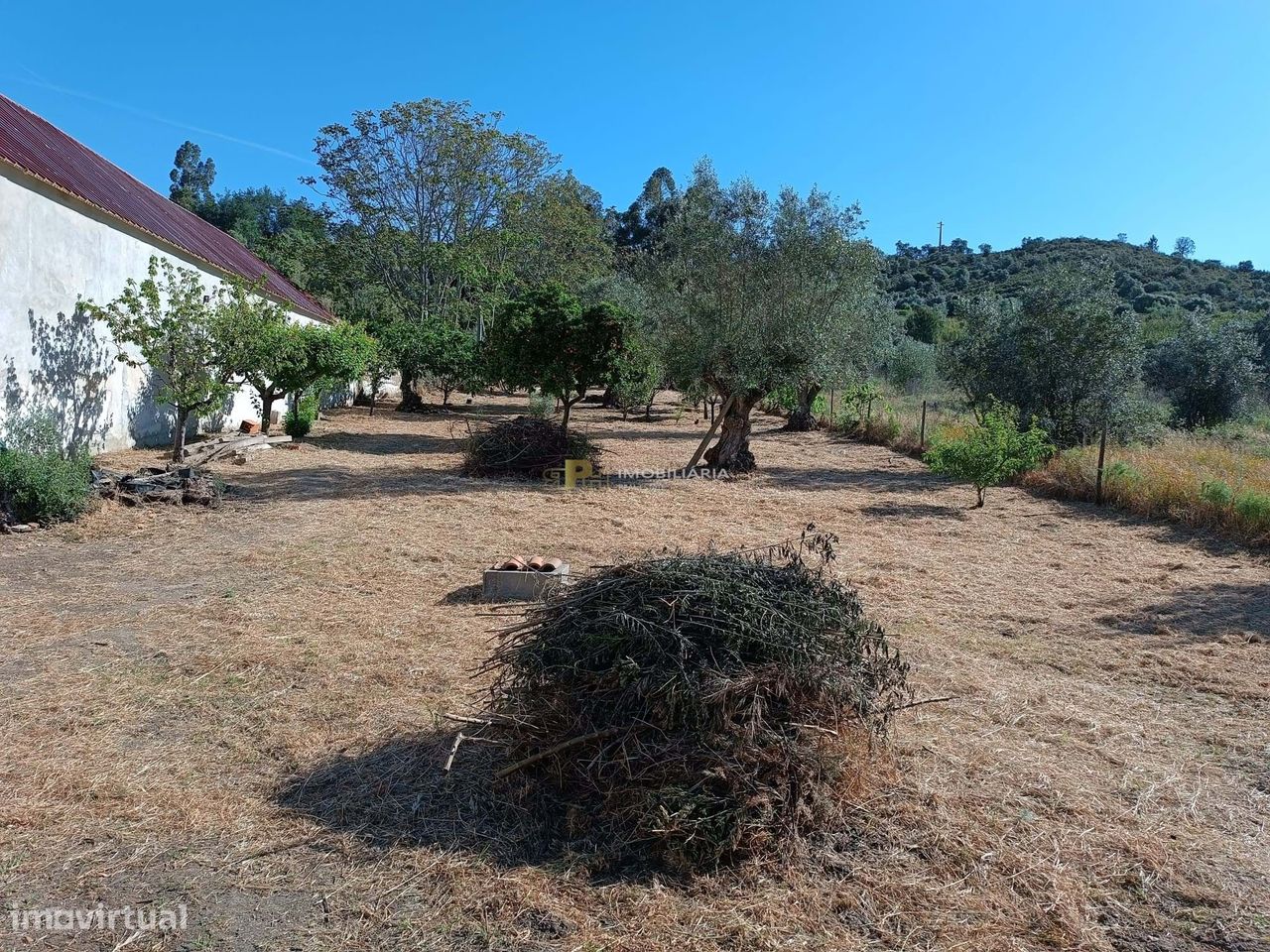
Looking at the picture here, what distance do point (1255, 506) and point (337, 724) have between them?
34.2 ft

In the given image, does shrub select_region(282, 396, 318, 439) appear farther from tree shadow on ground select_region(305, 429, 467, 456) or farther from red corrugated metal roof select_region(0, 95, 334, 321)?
red corrugated metal roof select_region(0, 95, 334, 321)

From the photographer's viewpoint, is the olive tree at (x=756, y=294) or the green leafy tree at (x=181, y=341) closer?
the green leafy tree at (x=181, y=341)

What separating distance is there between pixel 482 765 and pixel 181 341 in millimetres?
11174

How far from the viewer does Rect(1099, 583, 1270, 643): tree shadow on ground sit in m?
6.47

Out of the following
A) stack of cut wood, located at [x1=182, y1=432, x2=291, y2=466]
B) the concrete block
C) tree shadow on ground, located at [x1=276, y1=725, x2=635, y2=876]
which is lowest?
tree shadow on ground, located at [x1=276, y1=725, x2=635, y2=876]

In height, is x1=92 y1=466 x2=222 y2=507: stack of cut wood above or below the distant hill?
below

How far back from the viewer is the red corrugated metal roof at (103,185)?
11.9 m

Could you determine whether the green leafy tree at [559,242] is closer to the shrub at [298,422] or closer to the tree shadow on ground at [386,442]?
the tree shadow on ground at [386,442]

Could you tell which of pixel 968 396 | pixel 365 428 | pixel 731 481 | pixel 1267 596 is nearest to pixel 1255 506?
pixel 1267 596

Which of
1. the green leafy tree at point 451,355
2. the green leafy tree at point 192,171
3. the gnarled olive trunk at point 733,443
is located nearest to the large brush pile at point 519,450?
the gnarled olive trunk at point 733,443

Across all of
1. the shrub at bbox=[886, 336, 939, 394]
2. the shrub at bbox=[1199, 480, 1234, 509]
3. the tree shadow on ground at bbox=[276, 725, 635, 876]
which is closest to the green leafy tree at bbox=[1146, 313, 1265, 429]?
the shrub at bbox=[886, 336, 939, 394]

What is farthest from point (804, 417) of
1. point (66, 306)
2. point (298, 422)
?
point (66, 306)

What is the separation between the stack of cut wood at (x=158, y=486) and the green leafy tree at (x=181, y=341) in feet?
7.30

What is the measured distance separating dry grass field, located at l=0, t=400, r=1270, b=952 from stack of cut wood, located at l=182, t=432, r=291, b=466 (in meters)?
5.33
